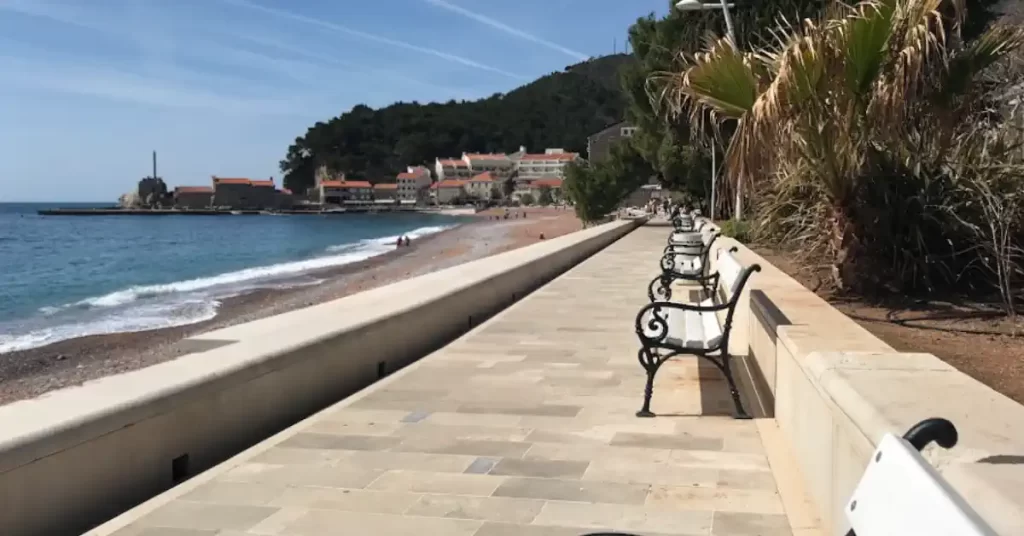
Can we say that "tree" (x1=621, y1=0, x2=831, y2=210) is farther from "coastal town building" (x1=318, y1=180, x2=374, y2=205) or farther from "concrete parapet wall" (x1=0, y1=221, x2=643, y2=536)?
"coastal town building" (x1=318, y1=180, x2=374, y2=205)

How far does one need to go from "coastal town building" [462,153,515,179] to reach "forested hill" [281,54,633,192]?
1340cm

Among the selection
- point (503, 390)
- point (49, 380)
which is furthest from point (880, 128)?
point (49, 380)

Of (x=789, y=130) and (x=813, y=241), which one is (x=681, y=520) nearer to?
(x=789, y=130)

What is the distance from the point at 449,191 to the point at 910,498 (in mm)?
161702

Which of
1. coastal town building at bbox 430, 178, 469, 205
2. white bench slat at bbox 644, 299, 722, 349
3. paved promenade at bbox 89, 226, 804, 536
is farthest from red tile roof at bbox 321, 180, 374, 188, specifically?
white bench slat at bbox 644, 299, 722, 349

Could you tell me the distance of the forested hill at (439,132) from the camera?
6811 inches

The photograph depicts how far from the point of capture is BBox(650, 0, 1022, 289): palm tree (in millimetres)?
5891

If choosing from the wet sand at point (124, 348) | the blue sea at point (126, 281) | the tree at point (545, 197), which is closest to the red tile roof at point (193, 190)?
the tree at point (545, 197)

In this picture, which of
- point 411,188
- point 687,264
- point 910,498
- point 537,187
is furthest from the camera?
point 411,188

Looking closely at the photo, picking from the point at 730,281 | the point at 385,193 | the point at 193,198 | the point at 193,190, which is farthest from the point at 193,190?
the point at 730,281

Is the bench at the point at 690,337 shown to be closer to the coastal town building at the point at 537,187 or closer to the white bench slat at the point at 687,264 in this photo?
the white bench slat at the point at 687,264

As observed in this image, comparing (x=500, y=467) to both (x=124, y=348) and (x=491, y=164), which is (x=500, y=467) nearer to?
(x=124, y=348)

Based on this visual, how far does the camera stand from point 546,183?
145 m

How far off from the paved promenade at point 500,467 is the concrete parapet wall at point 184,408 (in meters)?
0.15
